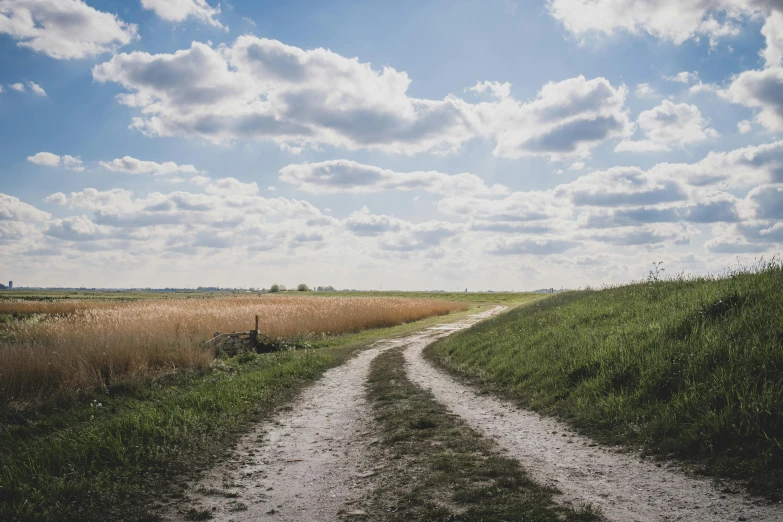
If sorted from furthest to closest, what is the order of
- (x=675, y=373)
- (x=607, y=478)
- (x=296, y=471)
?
(x=675, y=373) < (x=296, y=471) < (x=607, y=478)

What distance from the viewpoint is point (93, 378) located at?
13.6 metres

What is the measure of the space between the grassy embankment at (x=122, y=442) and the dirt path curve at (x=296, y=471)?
1.55 ft

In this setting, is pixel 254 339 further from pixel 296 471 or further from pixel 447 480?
pixel 447 480

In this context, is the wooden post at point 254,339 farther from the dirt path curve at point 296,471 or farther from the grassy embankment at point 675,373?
the dirt path curve at point 296,471

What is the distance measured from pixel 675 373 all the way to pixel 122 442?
35.5 feet

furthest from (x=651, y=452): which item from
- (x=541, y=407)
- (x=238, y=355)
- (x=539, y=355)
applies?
(x=238, y=355)

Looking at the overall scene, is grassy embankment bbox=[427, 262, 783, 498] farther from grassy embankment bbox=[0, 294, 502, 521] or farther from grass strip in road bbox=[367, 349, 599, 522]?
grassy embankment bbox=[0, 294, 502, 521]

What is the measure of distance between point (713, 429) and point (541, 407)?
14.0 feet

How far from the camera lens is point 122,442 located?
8156 millimetres

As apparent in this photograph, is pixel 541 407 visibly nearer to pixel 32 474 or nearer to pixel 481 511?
pixel 481 511

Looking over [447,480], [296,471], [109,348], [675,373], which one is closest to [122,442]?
[296,471]

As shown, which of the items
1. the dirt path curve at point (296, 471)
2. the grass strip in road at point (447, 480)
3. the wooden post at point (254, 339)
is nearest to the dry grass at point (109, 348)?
the wooden post at point (254, 339)

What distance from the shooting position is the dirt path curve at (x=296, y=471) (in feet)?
20.4

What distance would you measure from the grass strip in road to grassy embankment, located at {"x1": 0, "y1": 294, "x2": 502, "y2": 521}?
315 centimetres
